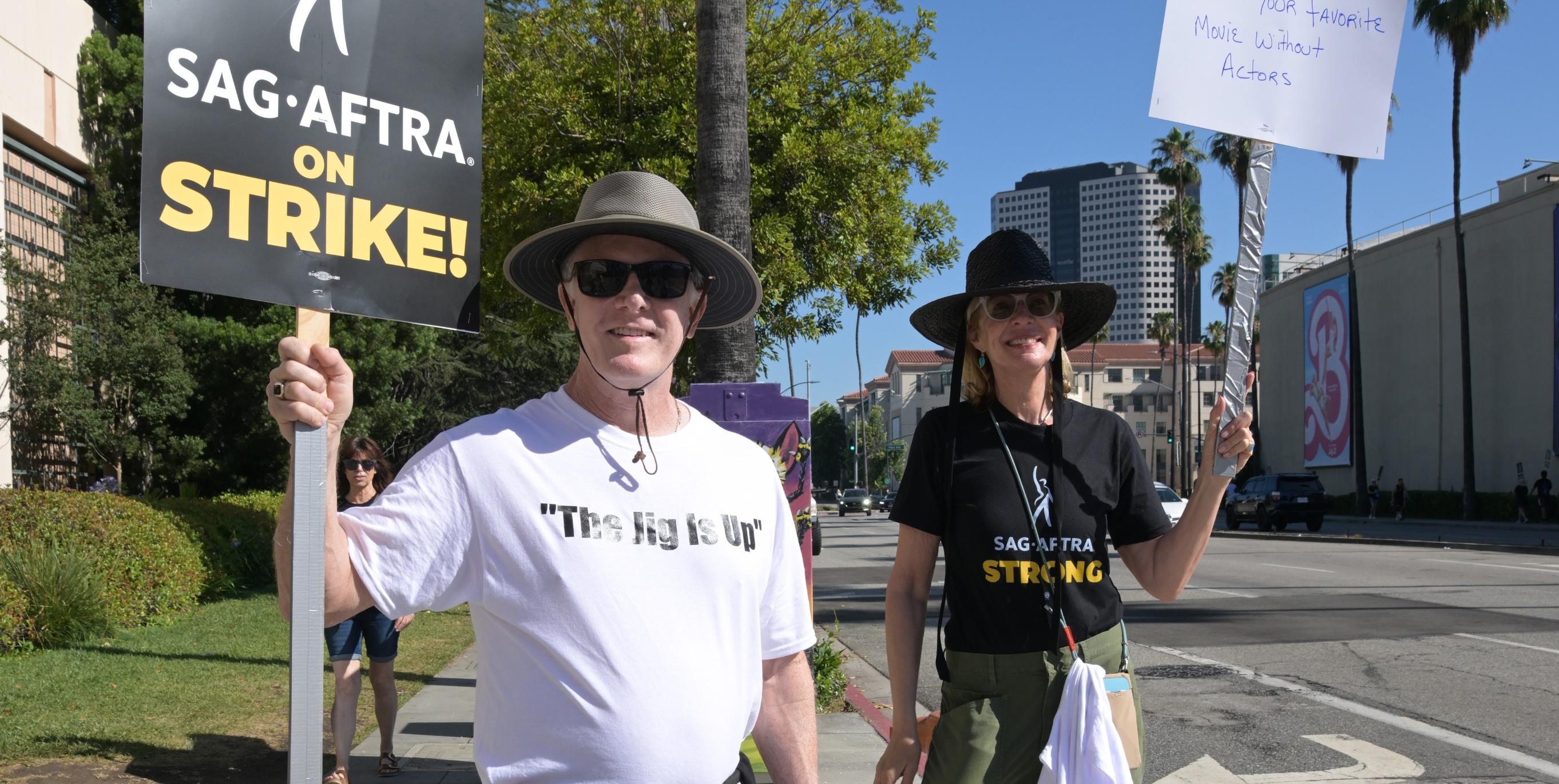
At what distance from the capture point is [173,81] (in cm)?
236

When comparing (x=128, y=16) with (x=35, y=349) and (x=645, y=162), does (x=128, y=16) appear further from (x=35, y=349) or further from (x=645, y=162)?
(x=645, y=162)

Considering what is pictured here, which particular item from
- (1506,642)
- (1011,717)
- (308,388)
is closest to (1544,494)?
(1506,642)

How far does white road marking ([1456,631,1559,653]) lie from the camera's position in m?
10.4

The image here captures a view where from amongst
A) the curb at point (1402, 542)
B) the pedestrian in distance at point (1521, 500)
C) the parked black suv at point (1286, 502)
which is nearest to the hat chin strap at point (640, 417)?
the curb at point (1402, 542)

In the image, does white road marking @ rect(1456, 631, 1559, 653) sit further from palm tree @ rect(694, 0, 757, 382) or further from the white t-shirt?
the white t-shirt

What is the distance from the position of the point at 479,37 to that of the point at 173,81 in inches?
28.1

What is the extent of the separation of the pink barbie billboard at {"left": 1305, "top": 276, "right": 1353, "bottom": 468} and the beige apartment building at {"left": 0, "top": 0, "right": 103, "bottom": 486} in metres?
46.6

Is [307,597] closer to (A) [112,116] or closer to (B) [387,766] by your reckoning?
(B) [387,766]

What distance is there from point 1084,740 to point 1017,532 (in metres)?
0.51

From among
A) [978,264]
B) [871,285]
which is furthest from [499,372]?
[978,264]

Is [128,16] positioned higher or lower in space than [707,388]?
higher

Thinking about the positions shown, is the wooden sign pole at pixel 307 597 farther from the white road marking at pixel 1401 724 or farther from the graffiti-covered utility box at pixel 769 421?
the white road marking at pixel 1401 724

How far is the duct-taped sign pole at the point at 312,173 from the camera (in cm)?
228

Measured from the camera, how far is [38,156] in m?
20.2
